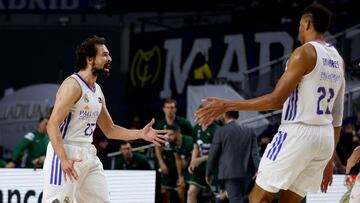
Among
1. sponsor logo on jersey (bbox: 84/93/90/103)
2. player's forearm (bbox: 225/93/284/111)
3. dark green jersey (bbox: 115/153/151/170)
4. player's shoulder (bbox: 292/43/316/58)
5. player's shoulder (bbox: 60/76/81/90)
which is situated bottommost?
dark green jersey (bbox: 115/153/151/170)

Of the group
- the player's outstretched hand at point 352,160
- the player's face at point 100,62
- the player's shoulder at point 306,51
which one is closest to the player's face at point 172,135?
the player's face at point 100,62

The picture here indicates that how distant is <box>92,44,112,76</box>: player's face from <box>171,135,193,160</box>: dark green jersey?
610 centimetres

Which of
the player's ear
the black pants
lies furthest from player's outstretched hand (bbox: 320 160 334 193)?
the black pants

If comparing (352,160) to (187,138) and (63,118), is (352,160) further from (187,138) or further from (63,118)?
(187,138)

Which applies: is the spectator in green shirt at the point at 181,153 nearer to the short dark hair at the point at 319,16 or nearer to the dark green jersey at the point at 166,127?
the dark green jersey at the point at 166,127

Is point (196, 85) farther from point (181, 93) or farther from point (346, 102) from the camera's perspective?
point (346, 102)

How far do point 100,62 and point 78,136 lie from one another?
792mm

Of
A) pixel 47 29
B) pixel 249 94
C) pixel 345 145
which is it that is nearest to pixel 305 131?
pixel 345 145

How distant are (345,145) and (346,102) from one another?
2850mm

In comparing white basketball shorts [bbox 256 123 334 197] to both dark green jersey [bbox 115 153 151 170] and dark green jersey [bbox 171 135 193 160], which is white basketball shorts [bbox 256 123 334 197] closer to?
dark green jersey [bbox 171 135 193 160]

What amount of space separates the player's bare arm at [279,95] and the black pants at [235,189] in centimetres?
660

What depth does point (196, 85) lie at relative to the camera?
20328 millimetres

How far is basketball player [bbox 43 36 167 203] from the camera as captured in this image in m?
8.50

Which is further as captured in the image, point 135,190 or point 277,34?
point 277,34
